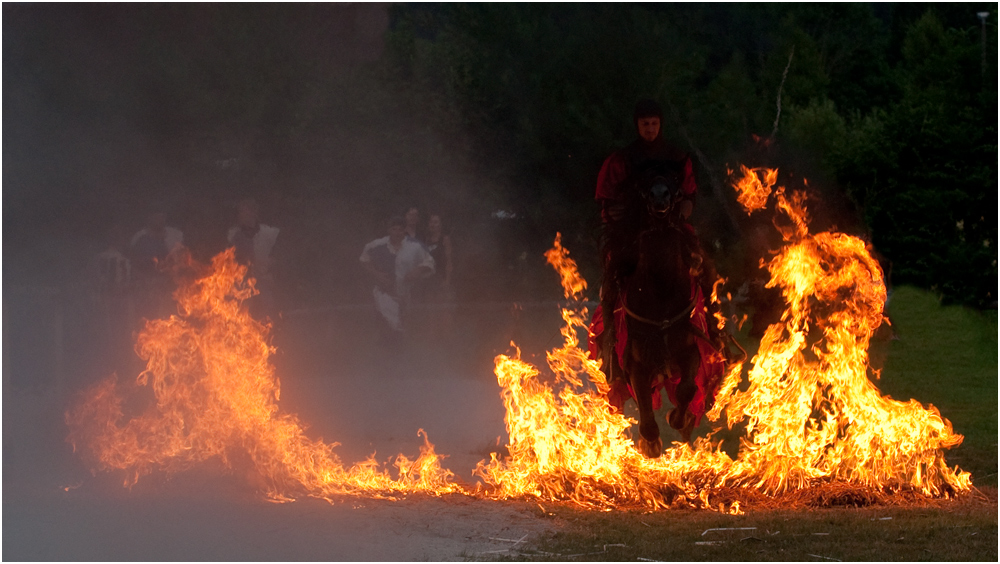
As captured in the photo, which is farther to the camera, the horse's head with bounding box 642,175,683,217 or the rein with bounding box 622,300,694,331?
the rein with bounding box 622,300,694,331

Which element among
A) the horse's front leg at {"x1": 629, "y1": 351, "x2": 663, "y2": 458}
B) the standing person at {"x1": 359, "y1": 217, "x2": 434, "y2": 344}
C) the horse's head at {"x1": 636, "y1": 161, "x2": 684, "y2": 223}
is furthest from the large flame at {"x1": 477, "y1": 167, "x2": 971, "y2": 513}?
the standing person at {"x1": 359, "y1": 217, "x2": 434, "y2": 344}

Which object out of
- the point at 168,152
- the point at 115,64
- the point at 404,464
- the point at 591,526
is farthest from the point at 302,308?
the point at 591,526

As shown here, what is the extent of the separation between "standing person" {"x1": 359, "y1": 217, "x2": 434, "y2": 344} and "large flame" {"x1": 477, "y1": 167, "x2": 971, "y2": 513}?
22.9ft

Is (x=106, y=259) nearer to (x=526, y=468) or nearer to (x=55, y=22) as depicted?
(x=55, y=22)

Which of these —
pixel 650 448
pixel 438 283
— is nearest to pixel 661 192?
pixel 650 448

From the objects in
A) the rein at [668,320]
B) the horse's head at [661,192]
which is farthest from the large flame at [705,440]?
the horse's head at [661,192]

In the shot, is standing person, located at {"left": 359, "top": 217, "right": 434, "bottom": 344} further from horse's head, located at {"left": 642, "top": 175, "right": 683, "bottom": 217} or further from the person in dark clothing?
horse's head, located at {"left": 642, "top": 175, "right": 683, "bottom": 217}

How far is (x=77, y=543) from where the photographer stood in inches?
237

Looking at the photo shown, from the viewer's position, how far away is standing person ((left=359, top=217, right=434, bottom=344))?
1473cm

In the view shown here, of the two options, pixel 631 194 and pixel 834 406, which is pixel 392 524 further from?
pixel 834 406

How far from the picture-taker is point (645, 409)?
24.2ft

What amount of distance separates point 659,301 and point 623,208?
25.1 inches

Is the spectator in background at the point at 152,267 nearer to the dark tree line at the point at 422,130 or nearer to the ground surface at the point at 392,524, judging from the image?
the dark tree line at the point at 422,130

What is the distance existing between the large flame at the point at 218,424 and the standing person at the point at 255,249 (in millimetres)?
3963
